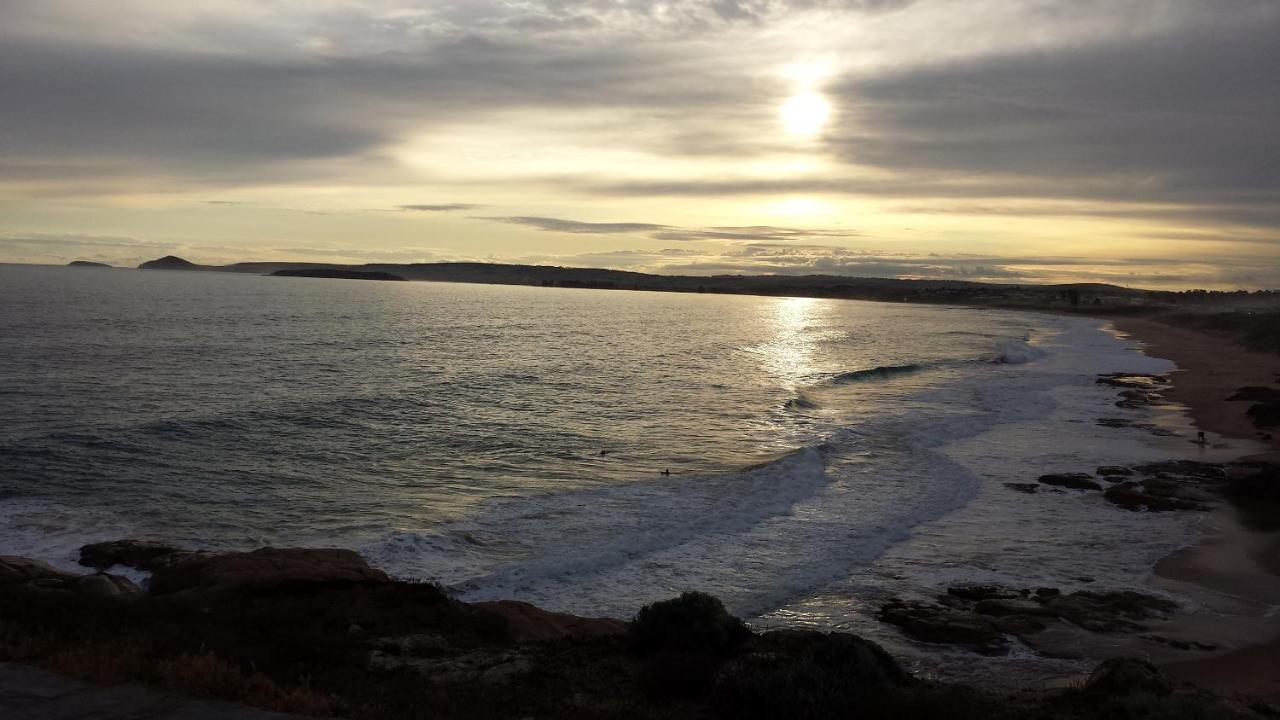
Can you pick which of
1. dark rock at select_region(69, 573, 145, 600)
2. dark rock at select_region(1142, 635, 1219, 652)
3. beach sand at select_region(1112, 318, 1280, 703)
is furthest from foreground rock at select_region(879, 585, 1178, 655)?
dark rock at select_region(69, 573, 145, 600)

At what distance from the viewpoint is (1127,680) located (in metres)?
9.73

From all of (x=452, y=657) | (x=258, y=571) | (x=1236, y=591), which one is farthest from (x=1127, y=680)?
(x=258, y=571)

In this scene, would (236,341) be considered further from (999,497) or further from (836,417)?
(999,497)

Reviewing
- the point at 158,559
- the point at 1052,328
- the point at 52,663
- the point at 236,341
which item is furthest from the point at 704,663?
the point at 1052,328

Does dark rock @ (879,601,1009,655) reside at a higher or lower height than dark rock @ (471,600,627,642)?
lower

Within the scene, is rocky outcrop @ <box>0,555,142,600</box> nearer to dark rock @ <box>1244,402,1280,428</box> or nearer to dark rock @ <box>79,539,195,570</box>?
dark rock @ <box>79,539,195,570</box>

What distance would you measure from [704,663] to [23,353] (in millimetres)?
49270

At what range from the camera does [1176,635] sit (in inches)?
527

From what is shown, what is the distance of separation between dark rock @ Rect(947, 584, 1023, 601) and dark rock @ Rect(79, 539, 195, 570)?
46.9 feet

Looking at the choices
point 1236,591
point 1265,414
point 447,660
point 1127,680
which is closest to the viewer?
point 1127,680

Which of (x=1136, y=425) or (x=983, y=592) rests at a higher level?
(x=1136, y=425)

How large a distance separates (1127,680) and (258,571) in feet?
39.7

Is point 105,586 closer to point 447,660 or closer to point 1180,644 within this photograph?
point 447,660

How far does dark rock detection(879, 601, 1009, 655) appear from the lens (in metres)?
13.0
